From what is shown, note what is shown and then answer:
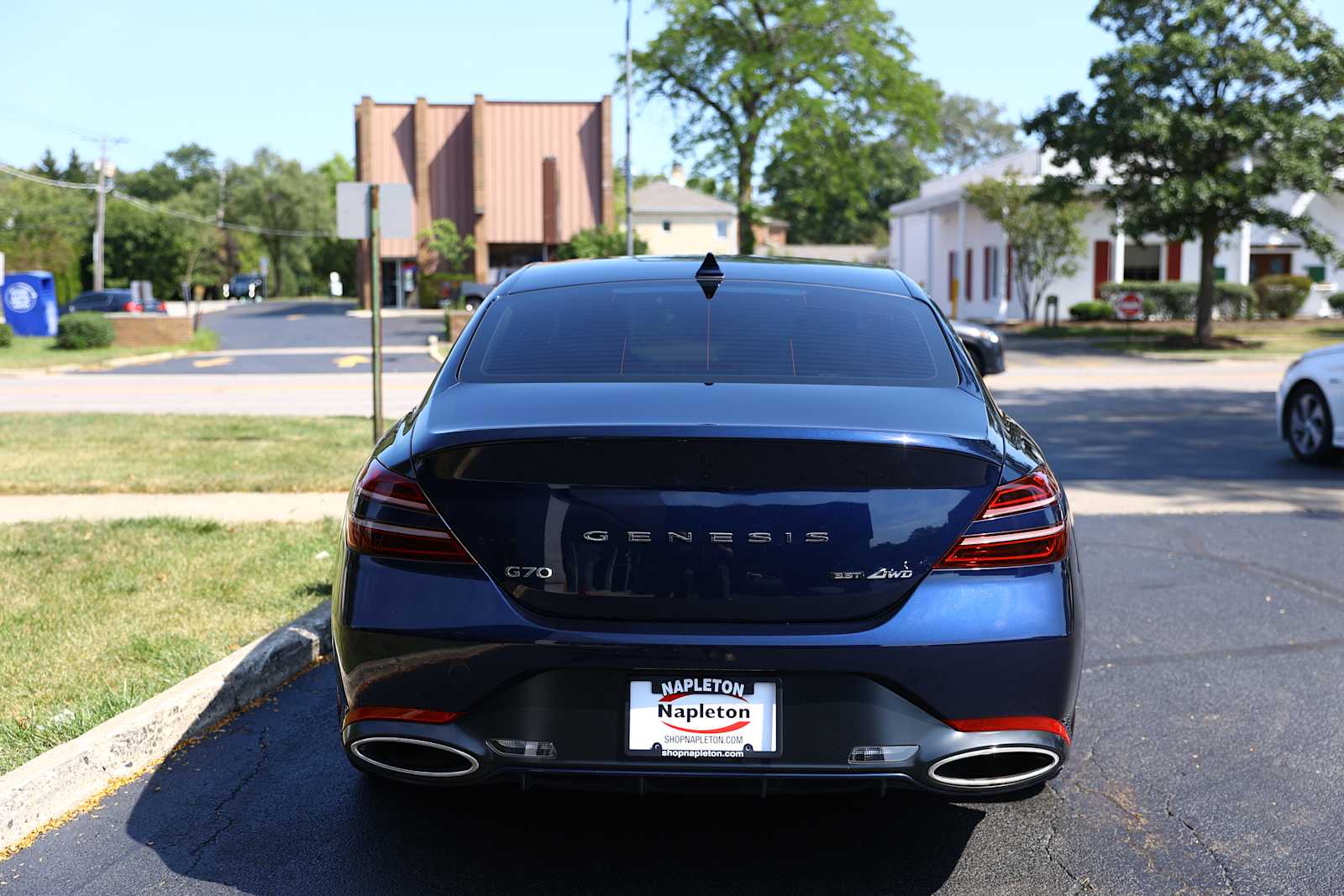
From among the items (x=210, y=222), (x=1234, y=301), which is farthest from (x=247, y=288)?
(x=1234, y=301)

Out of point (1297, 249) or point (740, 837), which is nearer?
point (740, 837)

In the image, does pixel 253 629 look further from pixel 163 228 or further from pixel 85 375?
pixel 163 228

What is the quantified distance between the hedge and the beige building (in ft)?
71.8

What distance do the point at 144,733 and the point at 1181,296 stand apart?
4022cm

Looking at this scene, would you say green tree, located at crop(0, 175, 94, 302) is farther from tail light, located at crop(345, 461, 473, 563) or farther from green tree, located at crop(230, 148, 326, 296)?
tail light, located at crop(345, 461, 473, 563)

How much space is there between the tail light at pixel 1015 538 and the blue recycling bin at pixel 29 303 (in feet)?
131

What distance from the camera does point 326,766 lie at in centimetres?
444

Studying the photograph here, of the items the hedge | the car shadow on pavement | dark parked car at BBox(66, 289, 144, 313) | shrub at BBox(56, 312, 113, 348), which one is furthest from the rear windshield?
dark parked car at BBox(66, 289, 144, 313)

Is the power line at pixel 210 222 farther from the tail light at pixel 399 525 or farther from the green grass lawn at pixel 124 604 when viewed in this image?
the tail light at pixel 399 525

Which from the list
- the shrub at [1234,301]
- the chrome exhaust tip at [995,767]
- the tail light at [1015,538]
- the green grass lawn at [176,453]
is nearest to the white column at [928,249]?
the shrub at [1234,301]

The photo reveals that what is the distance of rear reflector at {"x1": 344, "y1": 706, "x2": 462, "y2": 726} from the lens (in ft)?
10.7

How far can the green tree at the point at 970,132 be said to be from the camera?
113750mm

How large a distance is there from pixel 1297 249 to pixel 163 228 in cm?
6334

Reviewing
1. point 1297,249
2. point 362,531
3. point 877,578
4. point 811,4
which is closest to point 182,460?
point 362,531
